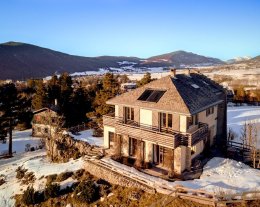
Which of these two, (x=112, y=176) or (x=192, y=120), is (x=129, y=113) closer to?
(x=192, y=120)

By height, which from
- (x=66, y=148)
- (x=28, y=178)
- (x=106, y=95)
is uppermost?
(x=106, y=95)

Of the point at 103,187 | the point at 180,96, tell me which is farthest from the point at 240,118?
the point at 103,187

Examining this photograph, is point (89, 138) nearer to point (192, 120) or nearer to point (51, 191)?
point (51, 191)

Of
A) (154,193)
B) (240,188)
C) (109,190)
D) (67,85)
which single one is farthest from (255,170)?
(67,85)

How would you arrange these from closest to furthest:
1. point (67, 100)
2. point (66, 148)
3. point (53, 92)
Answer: point (66, 148), point (67, 100), point (53, 92)

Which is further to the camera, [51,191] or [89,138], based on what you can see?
[89,138]

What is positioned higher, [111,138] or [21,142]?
[111,138]

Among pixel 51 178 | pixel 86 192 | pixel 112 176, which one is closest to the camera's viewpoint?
pixel 86 192
